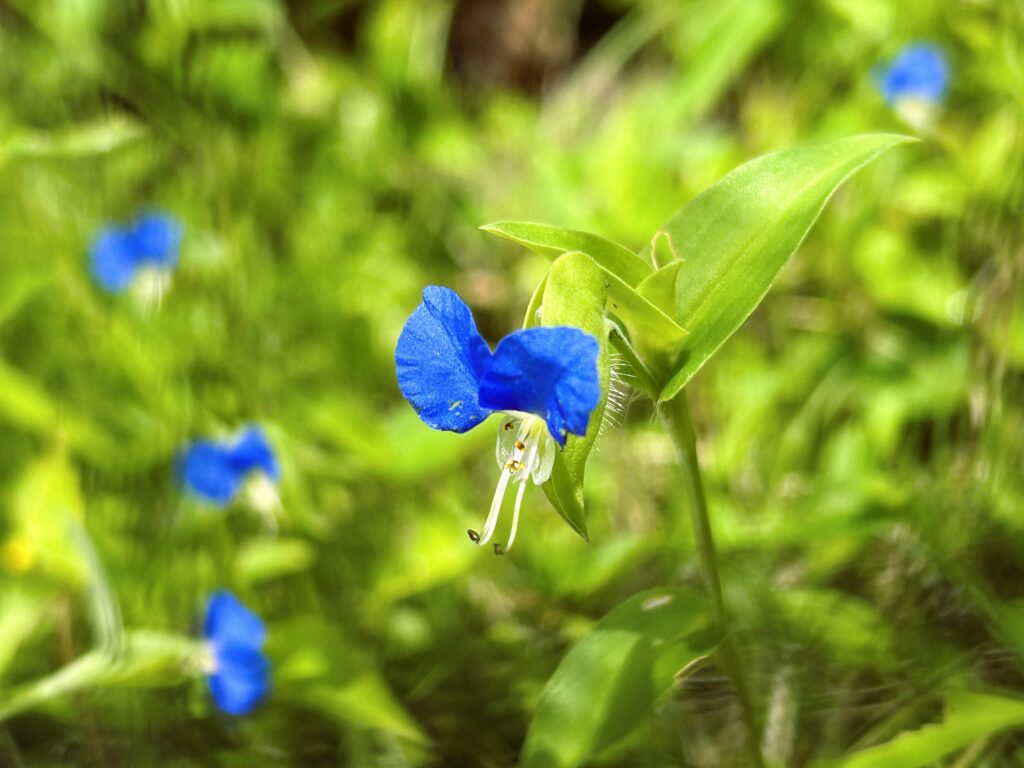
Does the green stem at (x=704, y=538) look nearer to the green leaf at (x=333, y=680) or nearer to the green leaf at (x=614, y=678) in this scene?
the green leaf at (x=614, y=678)

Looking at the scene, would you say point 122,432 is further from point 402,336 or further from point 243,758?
point 402,336

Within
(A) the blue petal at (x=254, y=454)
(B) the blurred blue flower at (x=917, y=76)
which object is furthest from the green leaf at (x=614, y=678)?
(B) the blurred blue flower at (x=917, y=76)

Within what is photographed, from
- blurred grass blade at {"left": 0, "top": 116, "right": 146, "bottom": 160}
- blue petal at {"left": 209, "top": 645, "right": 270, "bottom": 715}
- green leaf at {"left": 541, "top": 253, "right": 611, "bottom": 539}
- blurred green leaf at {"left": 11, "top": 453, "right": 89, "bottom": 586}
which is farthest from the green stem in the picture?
blurred grass blade at {"left": 0, "top": 116, "right": 146, "bottom": 160}

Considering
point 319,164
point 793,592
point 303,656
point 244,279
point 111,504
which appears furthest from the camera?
point 319,164

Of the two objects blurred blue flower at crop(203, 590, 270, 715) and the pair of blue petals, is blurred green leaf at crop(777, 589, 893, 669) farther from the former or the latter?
blurred blue flower at crop(203, 590, 270, 715)

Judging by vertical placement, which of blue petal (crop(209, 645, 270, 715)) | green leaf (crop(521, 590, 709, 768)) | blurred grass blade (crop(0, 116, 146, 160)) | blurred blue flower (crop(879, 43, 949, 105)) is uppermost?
blurred blue flower (crop(879, 43, 949, 105))

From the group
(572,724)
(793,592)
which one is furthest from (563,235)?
(793,592)
